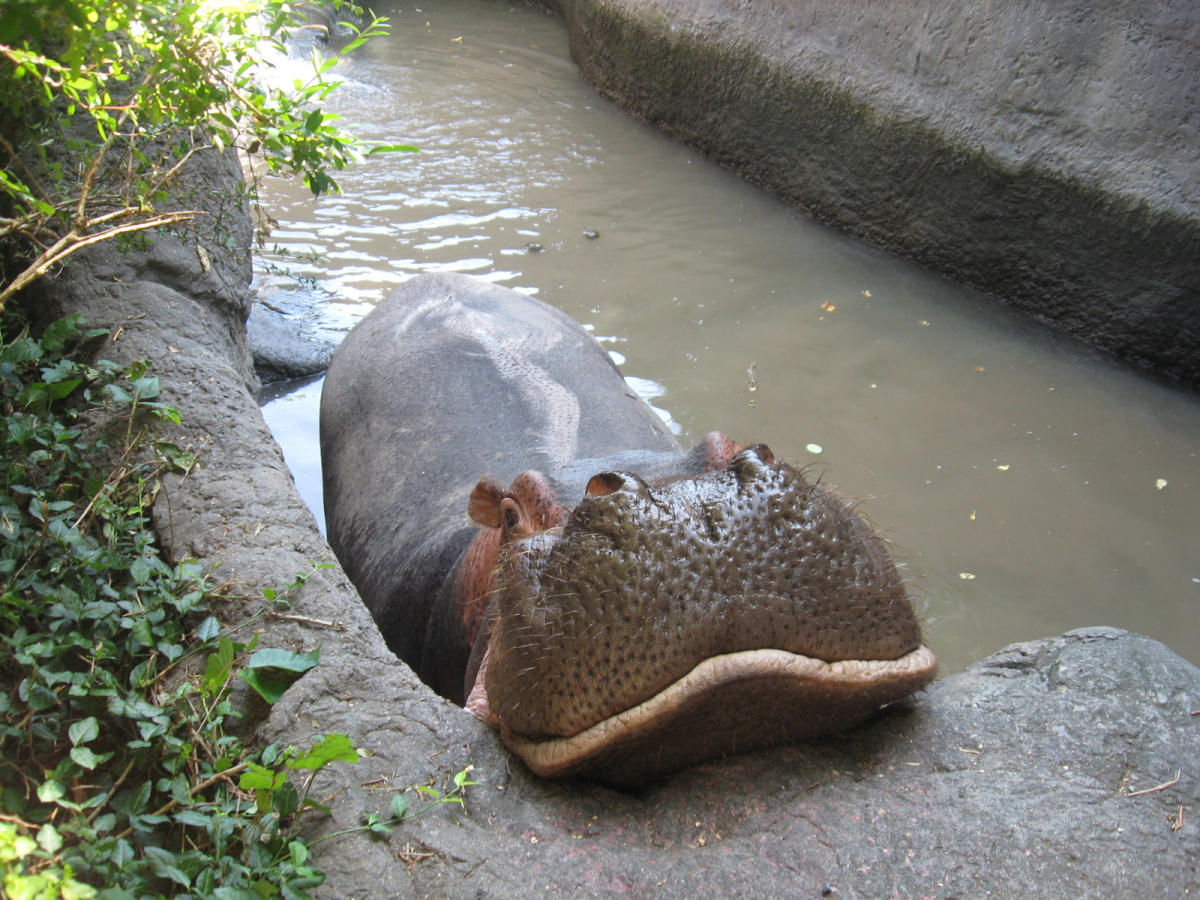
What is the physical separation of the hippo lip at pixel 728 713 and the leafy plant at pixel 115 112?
5.49ft

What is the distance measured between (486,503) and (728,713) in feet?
3.59

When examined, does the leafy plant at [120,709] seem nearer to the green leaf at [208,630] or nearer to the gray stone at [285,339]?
the green leaf at [208,630]

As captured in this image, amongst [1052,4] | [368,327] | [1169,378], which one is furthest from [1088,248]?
[368,327]

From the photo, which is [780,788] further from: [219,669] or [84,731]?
[84,731]

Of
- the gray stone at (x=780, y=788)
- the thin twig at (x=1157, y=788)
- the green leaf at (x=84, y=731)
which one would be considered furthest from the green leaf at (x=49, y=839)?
the thin twig at (x=1157, y=788)

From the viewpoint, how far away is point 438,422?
4039mm

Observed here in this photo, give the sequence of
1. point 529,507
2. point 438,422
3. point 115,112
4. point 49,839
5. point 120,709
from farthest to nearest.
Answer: point 438,422
point 115,112
point 529,507
point 120,709
point 49,839

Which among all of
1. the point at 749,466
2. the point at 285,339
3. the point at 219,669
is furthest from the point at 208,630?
the point at 285,339

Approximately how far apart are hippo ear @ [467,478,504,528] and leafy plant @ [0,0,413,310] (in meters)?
1.10

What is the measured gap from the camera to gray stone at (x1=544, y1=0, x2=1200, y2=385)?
18.2 ft

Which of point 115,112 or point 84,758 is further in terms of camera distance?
point 115,112

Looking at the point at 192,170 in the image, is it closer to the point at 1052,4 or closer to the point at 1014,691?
the point at 1014,691

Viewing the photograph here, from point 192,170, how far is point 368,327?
114cm

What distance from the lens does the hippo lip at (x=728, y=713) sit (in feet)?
6.08
